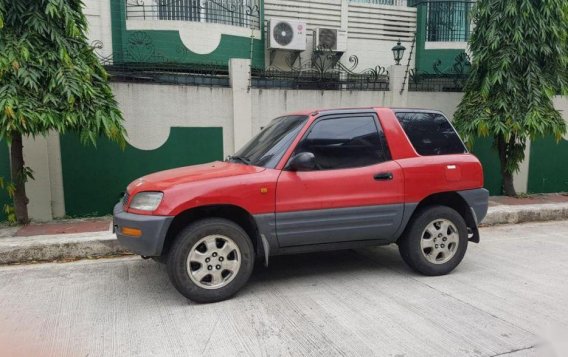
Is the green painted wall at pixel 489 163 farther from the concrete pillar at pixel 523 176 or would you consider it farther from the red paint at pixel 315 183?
the red paint at pixel 315 183

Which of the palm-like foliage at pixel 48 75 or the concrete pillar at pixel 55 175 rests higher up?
the palm-like foliage at pixel 48 75

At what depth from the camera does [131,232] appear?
3.99 meters

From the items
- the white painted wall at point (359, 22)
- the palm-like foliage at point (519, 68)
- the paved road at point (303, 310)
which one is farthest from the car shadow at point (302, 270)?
the white painted wall at point (359, 22)

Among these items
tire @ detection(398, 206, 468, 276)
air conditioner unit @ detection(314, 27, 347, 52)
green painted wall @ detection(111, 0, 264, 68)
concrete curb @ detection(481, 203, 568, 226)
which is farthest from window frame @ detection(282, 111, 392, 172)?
air conditioner unit @ detection(314, 27, 347, 52)

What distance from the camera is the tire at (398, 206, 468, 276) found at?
468 cm

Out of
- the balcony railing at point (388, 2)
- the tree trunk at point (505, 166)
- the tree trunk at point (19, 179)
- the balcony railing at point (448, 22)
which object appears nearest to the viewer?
the tree trunk at point (19, 179)

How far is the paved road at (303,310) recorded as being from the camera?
→ 3.33 m

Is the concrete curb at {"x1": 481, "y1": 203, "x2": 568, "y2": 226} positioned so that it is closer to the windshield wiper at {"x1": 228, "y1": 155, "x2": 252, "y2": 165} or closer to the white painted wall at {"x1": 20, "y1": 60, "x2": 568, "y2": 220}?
the white painted wall at {"x1": 20, "y1": 60, "x2": 568, "y2": 220}

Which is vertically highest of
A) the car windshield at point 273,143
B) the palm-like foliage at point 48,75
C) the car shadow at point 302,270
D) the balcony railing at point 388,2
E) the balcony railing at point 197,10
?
the balcony railing at point 388,2

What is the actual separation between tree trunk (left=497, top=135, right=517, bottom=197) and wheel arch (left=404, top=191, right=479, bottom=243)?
4.34 metres

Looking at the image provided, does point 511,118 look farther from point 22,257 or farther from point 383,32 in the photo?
point 22,257

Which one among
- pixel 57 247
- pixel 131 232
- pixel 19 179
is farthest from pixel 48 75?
pixel 131 232

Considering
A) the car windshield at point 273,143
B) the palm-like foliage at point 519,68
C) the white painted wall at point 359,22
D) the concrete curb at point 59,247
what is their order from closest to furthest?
1. the car windshield at point 273,143
2. the concrete curb at point 59,247
3. the palm-like foliage at point 519,68
4. the white painted wall at point 359,22

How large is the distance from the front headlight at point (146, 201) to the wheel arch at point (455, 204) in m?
2.59
